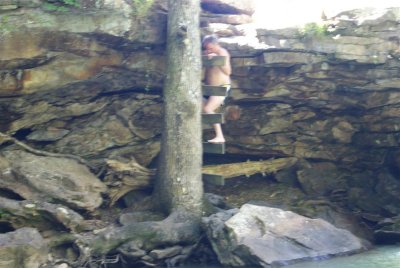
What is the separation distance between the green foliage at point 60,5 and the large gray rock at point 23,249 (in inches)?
147

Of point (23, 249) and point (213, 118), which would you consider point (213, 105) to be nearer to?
point (213, 118)

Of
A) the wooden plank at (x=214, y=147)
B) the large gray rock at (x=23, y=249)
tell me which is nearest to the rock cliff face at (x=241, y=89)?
the wooden plank at (x=214, y=147)

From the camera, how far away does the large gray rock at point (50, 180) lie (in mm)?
10258

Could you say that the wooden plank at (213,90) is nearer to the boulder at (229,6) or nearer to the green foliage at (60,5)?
the boulder at (229,6)

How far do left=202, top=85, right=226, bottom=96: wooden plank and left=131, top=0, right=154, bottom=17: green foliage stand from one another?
176 centimetres

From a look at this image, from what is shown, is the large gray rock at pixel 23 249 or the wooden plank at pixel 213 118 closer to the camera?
the large gray rock at pixel 23 249

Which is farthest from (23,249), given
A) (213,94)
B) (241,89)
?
(241,89)

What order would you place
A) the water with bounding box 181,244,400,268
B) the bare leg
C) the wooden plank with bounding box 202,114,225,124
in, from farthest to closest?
1. the bare leg
2. the wooden plank with bounding box 202,114,225,124
3. the water with bounding box 181,244,400,268

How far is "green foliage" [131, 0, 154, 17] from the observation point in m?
10.7

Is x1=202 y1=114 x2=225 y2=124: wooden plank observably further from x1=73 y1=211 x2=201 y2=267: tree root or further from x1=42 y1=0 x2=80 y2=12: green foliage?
x1=42 y1=0 x2=80 y2=12: green foliage

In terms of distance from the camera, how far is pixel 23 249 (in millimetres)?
8500

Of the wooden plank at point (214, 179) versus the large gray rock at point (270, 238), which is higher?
the wooden plank at point (214, 179)

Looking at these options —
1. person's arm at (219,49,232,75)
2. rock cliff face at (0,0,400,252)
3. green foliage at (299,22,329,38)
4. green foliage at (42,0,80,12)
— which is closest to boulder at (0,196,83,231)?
rock cliff face at (0,0,400,252)

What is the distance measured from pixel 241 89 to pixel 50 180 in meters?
4.40
